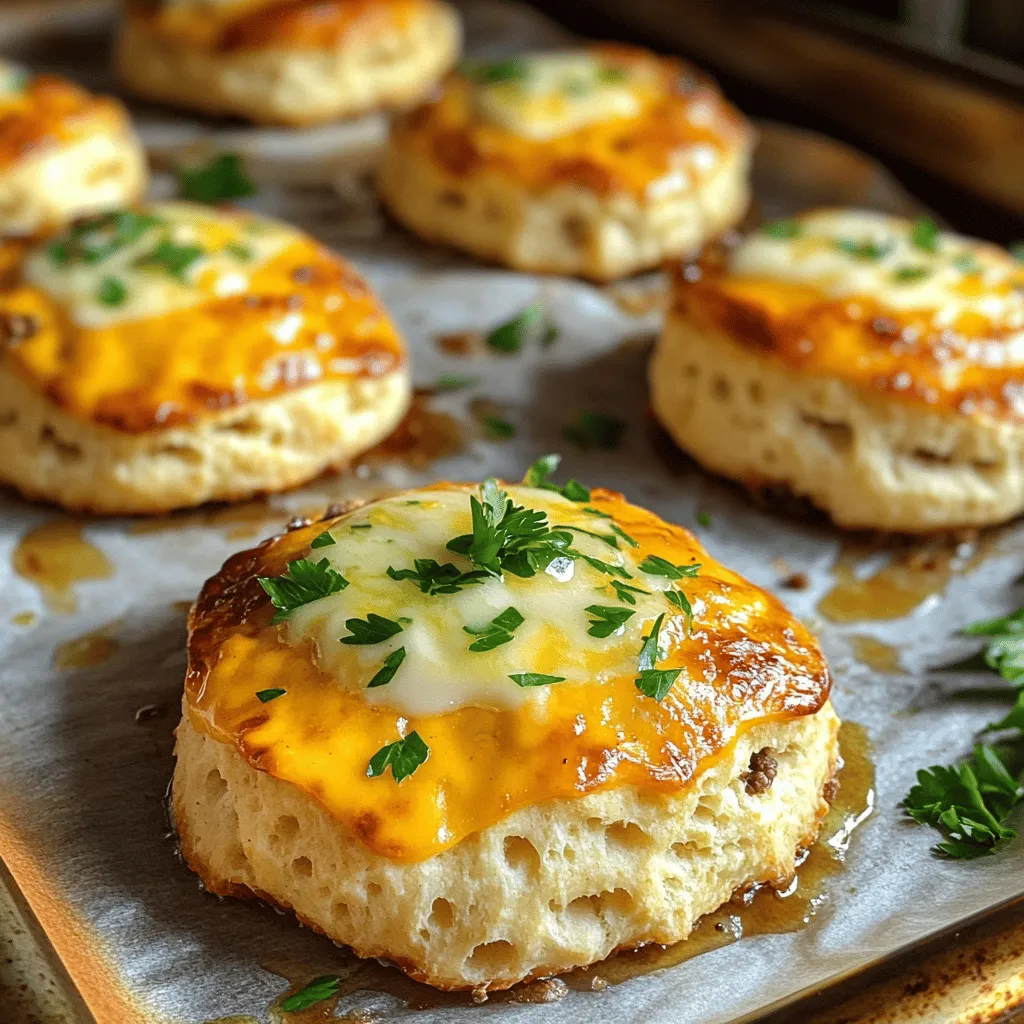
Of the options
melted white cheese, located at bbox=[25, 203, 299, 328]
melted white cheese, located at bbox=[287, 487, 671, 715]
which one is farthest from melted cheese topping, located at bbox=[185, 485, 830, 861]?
melted white cheese, located at bbox=[25, 203, 299, 328]

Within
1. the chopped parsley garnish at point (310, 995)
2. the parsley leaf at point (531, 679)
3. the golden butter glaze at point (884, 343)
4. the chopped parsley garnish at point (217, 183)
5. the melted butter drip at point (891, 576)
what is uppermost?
the parsley leaf at point (531, 679)

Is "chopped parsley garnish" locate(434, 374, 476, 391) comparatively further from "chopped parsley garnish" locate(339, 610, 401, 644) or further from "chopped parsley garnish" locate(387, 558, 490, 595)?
"chopped parsley garnish" locate(339, 610, 401, 644)

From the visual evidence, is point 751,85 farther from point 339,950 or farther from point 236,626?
point 339,950

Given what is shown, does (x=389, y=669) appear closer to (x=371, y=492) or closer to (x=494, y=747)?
(x=494, y=747)

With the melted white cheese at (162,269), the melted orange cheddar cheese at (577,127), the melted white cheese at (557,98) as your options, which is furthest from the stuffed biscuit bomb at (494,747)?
the melted white cheese at (557,98)

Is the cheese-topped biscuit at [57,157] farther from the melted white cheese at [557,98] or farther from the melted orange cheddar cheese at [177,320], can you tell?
the melted white cheese at [557,98]

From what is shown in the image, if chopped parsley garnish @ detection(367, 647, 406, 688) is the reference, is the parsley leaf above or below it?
above

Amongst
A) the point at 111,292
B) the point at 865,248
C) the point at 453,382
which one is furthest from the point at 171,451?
the point at 865,248
